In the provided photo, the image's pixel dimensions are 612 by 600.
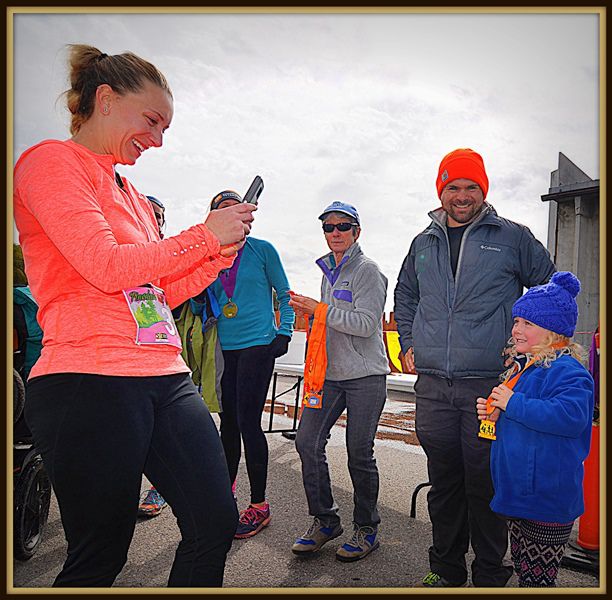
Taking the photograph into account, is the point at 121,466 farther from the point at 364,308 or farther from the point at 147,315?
the point at 364,308

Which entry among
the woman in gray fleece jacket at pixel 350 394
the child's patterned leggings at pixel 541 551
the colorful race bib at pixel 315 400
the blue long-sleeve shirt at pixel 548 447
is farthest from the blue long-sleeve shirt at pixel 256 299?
the child's patterned leggings at pixel 541 551

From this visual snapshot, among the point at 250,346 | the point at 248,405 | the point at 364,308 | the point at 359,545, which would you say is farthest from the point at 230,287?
the point at 359,545

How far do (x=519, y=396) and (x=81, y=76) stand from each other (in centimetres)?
186

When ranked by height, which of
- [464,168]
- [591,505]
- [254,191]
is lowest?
[591,505]

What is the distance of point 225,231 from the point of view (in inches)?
66.6

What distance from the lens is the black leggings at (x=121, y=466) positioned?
150cm

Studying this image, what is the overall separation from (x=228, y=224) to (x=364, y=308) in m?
1.70

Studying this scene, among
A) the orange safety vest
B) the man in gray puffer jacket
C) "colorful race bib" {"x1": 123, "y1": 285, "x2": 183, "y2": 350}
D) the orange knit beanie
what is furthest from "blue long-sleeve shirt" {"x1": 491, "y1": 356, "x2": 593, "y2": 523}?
"colorful race bib" {"x1": 123, "y1": 285, "x2": 183, "y2": 350}

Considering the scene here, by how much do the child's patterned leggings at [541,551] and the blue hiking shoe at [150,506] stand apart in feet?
7.58

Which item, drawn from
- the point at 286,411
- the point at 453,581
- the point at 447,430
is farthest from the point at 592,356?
the point at 286,411

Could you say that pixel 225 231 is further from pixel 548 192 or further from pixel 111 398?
pixel 548 192

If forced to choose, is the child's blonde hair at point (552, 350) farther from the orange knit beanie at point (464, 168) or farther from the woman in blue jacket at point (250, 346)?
the woman in blue jacket at point (250, 346)

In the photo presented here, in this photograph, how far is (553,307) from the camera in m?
2.46

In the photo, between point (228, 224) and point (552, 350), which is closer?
point (228, 224)
